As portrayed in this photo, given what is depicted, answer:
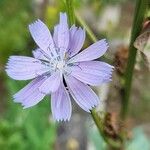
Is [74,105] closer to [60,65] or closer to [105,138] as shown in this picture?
[105,138]

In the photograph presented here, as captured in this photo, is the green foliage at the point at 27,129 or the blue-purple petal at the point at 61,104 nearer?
the blue-purple petal at the point at 61,104

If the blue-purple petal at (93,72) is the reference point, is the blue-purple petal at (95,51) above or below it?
above

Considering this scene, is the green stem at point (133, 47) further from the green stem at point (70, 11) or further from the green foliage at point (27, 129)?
the green foliage at point (27, 129)

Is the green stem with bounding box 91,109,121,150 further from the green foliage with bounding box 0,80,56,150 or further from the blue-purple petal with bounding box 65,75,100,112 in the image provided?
the green foliage with bounding box 0,80,56,150

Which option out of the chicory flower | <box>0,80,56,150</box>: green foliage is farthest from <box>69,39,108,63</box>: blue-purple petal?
<box>0,80,56,150</box>: green foliage

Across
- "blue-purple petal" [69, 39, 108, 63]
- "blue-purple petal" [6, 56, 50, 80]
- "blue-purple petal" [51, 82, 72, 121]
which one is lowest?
"blue-purple petal" [51, 82, 72, 121]

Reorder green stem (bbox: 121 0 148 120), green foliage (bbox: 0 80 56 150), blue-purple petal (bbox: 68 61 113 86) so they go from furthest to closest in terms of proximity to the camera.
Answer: green foliage (bbox: 0 80 56 150), green stem (bbox: 121 0 148 120), blue-purple petal (bbox: 68 61 113 86)

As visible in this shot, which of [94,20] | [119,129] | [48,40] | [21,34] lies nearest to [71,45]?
[48,40]

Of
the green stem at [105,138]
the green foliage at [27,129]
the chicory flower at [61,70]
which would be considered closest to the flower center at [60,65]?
the chicory flower at [61,70]

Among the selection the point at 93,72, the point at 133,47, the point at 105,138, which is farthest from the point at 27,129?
the point at 93,72
